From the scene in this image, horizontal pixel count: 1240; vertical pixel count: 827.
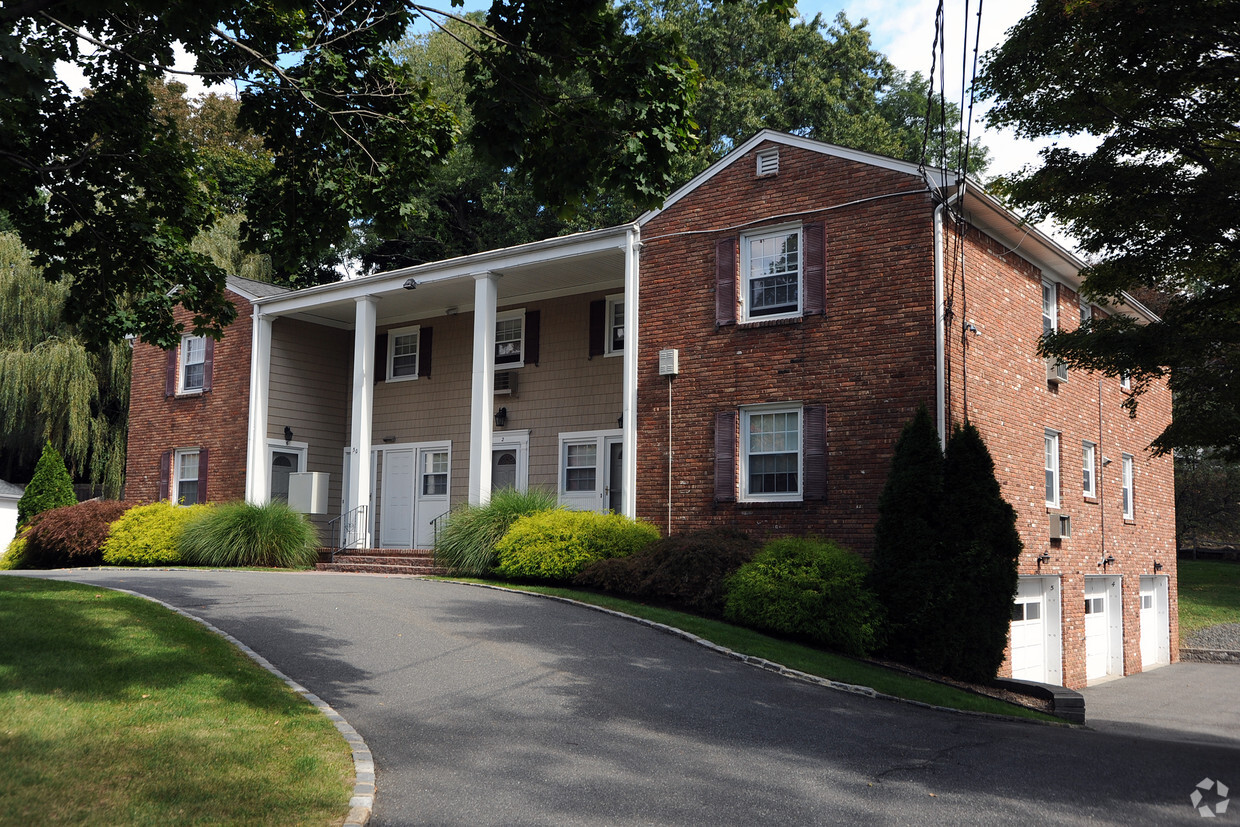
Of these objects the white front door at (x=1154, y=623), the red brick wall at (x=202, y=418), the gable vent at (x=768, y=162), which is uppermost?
the gable vent at (x=768, y=162)

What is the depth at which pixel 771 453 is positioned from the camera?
54.9 feet

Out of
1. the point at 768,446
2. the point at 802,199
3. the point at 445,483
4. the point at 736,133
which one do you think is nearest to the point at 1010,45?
the point at 802,199

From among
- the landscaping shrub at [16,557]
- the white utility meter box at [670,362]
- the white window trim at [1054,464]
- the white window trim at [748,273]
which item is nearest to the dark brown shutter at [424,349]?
the white utility meter box at [670,362]

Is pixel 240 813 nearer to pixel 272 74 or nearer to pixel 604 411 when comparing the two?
pixel 272 74

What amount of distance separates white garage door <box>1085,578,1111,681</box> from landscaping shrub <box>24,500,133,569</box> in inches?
804

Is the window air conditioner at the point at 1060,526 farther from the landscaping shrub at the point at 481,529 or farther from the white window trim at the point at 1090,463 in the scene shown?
the landscaping shrub at the point at 481,529

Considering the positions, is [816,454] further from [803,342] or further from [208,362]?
[208,362]

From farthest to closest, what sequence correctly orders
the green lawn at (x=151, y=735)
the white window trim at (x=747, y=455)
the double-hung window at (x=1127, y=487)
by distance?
the double-hung window at (x=1127, y=487), the white window trim at (x=747, y=455), the green lawn at (x=151, y=735)

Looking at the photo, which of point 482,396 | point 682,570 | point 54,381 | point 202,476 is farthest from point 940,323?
point 54,381

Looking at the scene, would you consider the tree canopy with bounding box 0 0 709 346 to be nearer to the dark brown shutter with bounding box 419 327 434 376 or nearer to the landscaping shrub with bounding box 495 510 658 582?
the landscaping shrub with bounding box 495 510 658 582

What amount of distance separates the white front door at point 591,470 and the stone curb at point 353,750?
9811 millimetres

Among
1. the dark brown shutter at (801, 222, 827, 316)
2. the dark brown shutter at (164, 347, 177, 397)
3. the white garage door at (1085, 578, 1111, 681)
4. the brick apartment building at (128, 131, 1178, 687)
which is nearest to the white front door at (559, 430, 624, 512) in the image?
the brick apartment building at (128, 131, 1178, 687)

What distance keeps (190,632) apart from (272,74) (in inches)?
227

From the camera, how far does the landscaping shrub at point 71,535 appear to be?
2217cm
